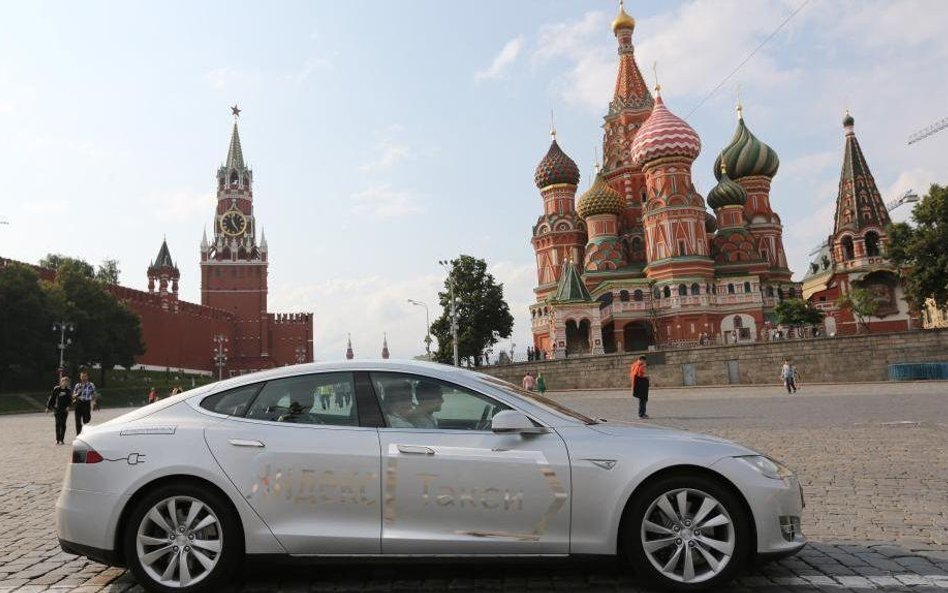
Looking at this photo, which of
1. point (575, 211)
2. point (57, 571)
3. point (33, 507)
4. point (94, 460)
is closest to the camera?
point (94, 460)

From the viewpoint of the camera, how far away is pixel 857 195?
53188 millimetres

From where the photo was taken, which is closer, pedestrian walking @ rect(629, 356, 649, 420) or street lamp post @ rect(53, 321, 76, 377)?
pedestrian walking @ rect(629, 356, 649, 420)

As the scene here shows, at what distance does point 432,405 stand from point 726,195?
58398 mm

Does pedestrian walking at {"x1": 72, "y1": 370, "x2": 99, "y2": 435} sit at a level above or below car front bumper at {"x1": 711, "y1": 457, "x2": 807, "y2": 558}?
above

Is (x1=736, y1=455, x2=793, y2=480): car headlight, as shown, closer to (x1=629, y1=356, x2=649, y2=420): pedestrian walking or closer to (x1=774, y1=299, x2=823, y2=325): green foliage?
(x1=629, y1=356, x2=649, y2=420): pedestrian walking

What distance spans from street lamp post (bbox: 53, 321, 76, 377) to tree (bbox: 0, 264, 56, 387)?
2.15 ft

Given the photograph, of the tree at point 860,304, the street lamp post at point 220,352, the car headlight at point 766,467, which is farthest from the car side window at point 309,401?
the street lamp post at point 220,352

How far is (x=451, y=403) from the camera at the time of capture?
4.23 meters

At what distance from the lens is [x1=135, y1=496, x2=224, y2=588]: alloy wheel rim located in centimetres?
398

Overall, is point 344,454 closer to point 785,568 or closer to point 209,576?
point 209,576

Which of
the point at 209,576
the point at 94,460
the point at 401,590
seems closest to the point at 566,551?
the point at 401,590

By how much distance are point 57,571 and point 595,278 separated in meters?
54.0

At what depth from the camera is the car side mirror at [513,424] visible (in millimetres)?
3977

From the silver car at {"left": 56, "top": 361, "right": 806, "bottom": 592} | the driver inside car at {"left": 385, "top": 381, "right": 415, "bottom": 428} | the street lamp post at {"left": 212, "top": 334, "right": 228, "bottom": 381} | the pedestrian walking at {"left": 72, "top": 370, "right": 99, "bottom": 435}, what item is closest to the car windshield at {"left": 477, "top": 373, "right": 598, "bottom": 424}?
the silver car at {"left": 56, "top": 361, "right": 806, "bottom": 592}
